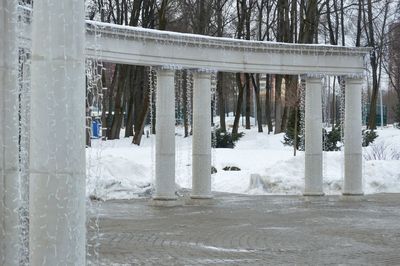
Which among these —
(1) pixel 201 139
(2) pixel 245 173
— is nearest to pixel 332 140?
(2) pixel 245 173

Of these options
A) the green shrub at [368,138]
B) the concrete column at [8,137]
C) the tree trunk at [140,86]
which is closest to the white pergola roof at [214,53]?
the concrete column at [8,137]

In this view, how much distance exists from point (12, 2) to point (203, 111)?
1713 cm

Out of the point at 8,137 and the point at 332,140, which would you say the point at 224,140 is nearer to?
the point at 332,140

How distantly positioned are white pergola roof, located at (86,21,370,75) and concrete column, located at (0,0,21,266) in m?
11.4

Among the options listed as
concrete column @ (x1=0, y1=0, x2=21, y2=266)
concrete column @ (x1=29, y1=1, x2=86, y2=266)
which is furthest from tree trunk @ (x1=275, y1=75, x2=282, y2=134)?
concrete column @ (x1=29, y1=1, x2=86, y2=266)

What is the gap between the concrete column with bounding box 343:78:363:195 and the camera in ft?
89.6

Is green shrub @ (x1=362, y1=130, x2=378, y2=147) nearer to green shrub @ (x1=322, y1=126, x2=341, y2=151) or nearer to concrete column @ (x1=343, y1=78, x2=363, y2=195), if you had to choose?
green shrub @ (x1=322, y1=126, x2=341, y2=151)

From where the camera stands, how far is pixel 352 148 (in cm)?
2736

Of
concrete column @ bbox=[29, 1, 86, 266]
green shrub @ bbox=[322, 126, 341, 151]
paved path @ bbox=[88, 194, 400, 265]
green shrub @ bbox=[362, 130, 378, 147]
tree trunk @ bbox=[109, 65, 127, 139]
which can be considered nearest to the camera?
concrete column @ bbox=[29, 1, 86, 266]

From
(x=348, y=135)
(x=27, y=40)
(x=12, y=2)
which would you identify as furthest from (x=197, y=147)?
(x=12, y=2)

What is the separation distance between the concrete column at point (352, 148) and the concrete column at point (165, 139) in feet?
23.6

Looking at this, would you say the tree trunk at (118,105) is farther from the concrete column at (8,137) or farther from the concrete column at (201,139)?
the concrete column at (8,137)

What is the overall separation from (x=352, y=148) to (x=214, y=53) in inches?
261

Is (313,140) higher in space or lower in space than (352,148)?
higher
